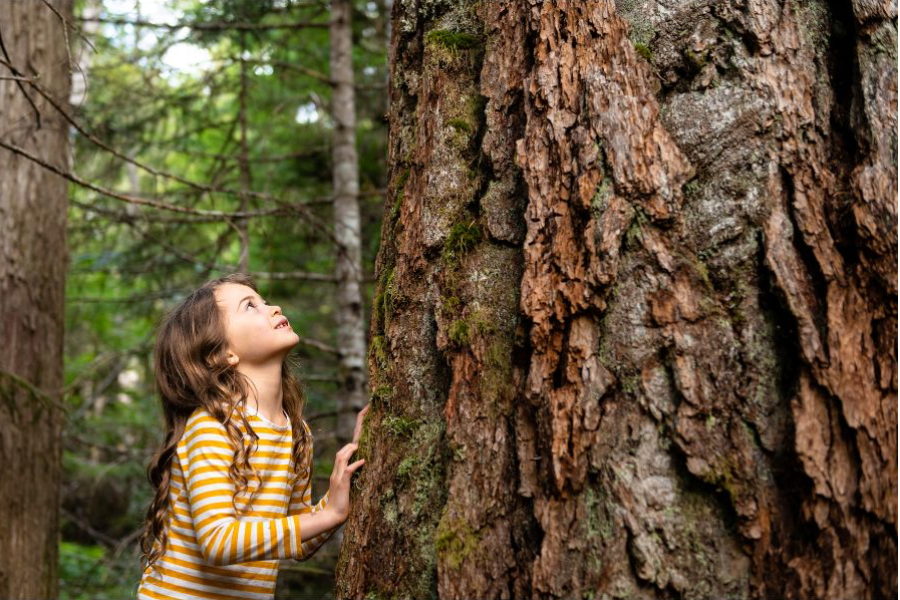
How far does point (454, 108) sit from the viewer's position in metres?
2.23

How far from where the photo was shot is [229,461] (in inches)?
95.7

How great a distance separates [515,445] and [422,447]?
1.01 ft

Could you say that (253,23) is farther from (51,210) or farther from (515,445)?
(515,445)

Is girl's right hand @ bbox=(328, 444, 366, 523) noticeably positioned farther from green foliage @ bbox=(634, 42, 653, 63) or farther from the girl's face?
green foliage @ bbox=(634, 42, 653, 63)

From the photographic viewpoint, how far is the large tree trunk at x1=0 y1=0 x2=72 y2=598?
5090 millimetres

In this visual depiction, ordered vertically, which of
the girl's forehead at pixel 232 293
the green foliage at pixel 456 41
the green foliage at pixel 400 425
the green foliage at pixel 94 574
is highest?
the green foliage at pixel 456 41

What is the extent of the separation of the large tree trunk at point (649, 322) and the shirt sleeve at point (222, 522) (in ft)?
0.97

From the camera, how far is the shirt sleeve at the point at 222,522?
2.22m

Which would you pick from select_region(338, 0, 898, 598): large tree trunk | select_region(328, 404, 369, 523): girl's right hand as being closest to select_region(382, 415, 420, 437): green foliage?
select_region(338, 0, 898, 598): large tree trunk

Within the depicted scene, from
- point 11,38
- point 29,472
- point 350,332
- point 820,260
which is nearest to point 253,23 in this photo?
point 11,38

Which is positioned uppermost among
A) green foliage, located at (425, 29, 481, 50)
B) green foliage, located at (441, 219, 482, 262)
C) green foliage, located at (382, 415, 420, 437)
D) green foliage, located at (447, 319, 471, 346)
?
green foliage, located at (425, 29, 481, 50)

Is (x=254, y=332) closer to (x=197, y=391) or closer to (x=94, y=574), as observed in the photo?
(x=197, y=391)

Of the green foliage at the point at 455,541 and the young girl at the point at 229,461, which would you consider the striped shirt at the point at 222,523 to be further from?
the green foliage at the point at 455,541

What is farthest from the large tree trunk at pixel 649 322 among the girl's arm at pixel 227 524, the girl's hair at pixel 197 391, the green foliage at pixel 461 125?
the girl's hair at pixel 197 391
